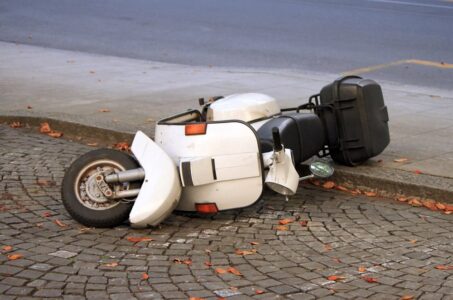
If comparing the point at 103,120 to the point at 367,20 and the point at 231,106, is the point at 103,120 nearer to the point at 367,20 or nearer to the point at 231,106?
the point at 231,106

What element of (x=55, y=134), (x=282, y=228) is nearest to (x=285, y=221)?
(x=282, y=228)

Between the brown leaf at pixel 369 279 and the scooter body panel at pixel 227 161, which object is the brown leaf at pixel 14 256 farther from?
the brown leaf at pixel 369 279

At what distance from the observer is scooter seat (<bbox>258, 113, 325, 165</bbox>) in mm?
6672

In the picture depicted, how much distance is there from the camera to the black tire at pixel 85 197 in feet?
20.4

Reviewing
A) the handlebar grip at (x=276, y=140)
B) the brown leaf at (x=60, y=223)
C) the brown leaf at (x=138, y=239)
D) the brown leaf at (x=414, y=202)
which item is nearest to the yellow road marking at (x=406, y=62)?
the brown leaf at (x=414, y=202)

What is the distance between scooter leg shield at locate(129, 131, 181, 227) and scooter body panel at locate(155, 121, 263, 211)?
0.10m

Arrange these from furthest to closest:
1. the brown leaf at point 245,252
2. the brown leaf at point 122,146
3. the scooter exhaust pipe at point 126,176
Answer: the brown leaf at point 122,146, the scooter exhaust pipe at point 126,176, the brown leaf at point 245,252

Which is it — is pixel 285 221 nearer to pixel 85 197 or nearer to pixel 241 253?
pixel 241 253

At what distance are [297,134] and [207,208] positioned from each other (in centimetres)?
95

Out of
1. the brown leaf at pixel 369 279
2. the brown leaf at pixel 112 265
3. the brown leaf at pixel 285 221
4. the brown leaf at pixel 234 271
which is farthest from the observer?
the brown leaf at pixel 285 221

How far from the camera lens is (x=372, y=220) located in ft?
21.3

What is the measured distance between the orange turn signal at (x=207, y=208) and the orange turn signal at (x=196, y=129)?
0.48 m

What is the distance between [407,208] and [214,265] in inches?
72.4

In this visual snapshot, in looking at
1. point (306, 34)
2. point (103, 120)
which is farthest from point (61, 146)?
point (306, 34)
